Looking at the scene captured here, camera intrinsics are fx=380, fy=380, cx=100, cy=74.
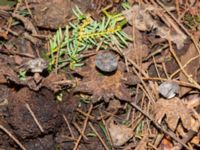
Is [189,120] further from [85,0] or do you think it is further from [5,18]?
[5,18]

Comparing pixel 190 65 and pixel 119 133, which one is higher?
pixel 190 65

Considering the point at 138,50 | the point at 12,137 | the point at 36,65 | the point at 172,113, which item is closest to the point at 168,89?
the point at 172,113

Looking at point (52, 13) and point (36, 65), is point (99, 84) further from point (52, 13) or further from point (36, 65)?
point (52, 13)

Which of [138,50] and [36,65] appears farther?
[138,50]

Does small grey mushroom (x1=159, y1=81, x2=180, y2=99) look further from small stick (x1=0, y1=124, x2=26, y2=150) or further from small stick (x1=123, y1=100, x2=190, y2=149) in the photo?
small stick (x1=0, y1=124, x2=26, y2=150)

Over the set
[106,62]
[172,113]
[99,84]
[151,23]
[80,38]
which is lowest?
[172,113]

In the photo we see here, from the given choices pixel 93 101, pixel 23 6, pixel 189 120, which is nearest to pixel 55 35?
pixel 23 6
